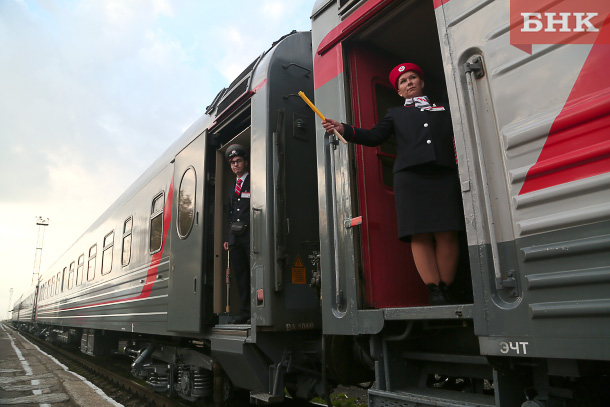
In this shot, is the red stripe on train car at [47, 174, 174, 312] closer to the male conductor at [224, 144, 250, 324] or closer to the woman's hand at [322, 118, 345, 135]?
the male conductor at [224, 144, 250, 324]

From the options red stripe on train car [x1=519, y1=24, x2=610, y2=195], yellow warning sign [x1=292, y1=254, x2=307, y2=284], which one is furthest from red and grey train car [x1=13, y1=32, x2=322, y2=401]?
red stripe on train car [x1=519, y1=24, x2=610, y2=195]

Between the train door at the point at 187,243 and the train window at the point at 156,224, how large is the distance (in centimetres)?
57

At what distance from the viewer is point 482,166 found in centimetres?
188

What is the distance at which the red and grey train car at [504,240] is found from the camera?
→ 5.13 feet

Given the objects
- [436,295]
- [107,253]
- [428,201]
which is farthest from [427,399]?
[107,253]

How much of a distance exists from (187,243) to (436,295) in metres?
2.86

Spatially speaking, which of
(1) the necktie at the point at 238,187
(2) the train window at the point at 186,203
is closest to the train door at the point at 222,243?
(1) the necktie at the point at 238,187

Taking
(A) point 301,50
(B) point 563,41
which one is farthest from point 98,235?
(B) point 563,41

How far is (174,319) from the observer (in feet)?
14.9

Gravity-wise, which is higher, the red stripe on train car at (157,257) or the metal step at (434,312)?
the red stripe on train car at (157,257)

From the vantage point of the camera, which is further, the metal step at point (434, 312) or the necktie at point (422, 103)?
the necktie at point (422, 103)

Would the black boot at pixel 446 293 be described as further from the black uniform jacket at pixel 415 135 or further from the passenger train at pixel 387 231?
the black uniform jacket at pixel 415 135

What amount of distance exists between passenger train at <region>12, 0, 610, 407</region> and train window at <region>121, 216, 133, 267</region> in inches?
46.3

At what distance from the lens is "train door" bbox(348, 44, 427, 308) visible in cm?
268
